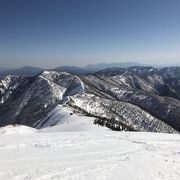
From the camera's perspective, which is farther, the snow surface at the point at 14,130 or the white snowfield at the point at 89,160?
the snow surface at the point at 14,130

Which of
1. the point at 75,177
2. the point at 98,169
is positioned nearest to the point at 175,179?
the point at 98,169

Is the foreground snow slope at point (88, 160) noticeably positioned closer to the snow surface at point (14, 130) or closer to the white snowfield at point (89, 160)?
the white snowfield at point (89, 160)

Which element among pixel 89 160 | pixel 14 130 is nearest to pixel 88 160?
pixel 89 160

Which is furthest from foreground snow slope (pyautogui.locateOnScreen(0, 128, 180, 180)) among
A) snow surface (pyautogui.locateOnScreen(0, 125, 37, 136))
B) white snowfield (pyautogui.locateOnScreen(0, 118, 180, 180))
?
snow surface (pyautogui.locateOnScreen(0, 125, 37, 136))

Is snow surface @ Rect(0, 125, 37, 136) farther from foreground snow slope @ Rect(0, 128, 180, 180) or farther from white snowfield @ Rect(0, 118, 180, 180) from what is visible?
white snowfield @ Rect(0, 118, 180, 180)

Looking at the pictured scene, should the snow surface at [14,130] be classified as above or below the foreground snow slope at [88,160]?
below

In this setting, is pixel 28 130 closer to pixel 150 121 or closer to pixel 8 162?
pixel 8 162

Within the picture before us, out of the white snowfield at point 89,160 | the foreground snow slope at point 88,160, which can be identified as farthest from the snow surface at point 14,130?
the white snowfield at point 89,160

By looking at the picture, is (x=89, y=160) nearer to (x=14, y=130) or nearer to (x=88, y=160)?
(x=88, y=160)
